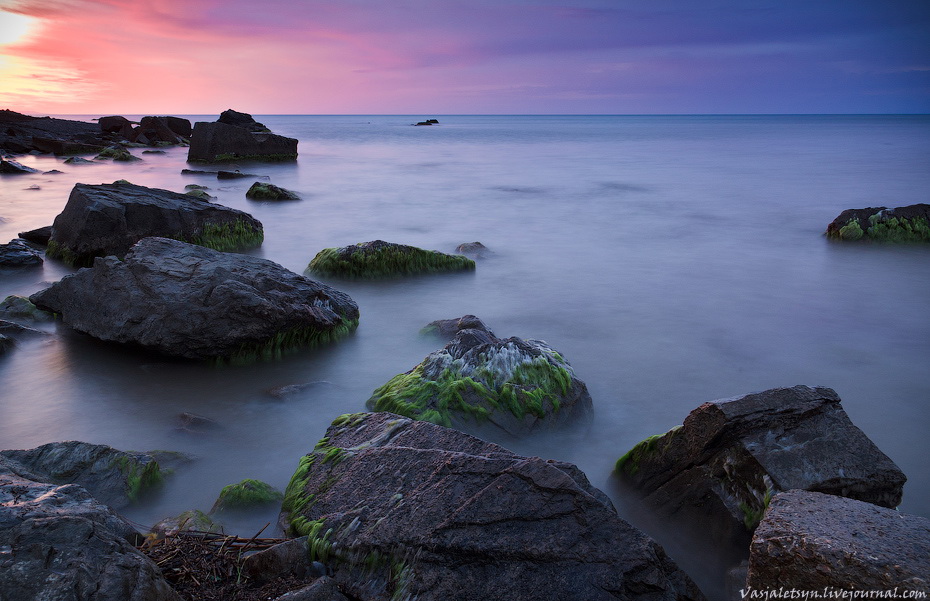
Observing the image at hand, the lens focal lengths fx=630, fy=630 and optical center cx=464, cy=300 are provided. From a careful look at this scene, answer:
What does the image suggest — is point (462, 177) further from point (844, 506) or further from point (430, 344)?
point (844, 506)

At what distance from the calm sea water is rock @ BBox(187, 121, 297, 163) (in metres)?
9.90

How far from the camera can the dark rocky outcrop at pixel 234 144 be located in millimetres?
25391

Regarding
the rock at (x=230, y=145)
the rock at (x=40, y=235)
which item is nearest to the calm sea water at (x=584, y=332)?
the rock at (x=40, y=235)

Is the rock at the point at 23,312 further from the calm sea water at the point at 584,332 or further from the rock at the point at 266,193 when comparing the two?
the rock at the point at 266,193

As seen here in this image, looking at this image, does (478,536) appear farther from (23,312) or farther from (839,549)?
(23,312)

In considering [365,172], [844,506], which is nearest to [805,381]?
[844,506]

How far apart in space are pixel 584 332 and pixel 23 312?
5973 mm

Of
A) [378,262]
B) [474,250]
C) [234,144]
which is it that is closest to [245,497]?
[378,262]

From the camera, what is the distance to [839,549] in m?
2.31

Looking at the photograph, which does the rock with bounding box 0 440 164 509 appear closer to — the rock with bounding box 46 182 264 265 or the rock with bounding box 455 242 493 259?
the rock with bounding box 46 182 264 265

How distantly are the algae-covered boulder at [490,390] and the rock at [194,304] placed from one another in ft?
4.54

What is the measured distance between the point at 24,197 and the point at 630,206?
49.9 ft

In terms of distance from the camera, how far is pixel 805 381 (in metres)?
5.61

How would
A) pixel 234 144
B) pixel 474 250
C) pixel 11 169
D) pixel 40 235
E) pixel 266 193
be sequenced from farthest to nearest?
1. pixel 234 144
2. pixel 11 169
3. pixel 266 193
4. pixel 474 250
5. pixel 40 235
